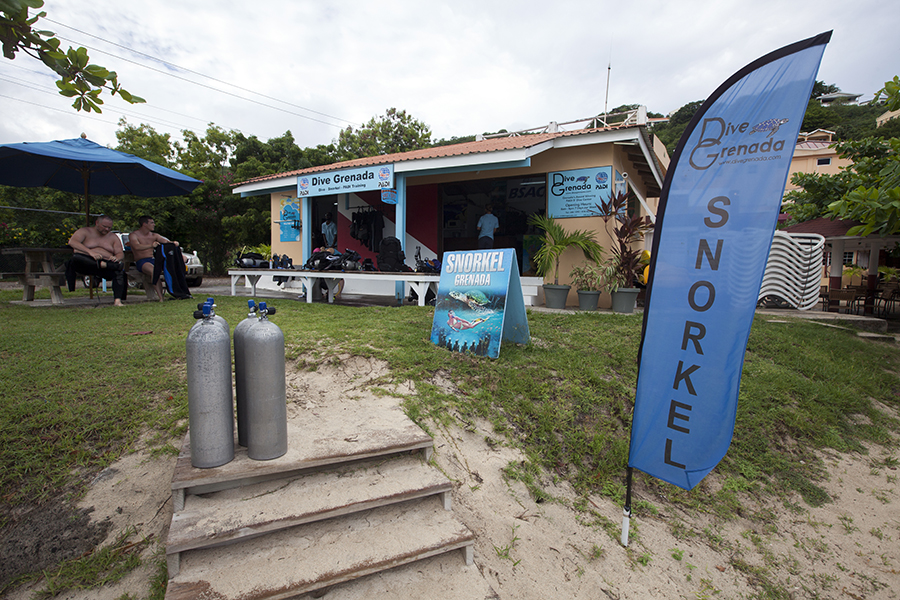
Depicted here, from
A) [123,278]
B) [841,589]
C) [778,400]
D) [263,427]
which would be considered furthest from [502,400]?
[123,278]

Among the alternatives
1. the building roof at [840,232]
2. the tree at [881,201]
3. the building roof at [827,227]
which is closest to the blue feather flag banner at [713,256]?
the tree at [881,201]

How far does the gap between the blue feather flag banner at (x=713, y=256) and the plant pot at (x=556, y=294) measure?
5.99 meters

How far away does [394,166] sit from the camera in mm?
9391

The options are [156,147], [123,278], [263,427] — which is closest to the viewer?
[263,427]

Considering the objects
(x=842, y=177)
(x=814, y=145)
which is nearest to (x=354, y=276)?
(x=842, y=177)

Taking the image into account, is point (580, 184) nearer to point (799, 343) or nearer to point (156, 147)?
point (799, 343)

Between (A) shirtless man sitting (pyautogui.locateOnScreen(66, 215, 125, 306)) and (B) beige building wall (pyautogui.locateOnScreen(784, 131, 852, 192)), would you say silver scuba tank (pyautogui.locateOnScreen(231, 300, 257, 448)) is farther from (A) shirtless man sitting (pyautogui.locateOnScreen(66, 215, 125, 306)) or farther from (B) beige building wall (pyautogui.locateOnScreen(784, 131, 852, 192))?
(B) beige building wall (pyautogui.locateOnScreen(784, 131, 852, 192))

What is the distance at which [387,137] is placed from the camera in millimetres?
30719

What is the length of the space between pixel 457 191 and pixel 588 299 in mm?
6790

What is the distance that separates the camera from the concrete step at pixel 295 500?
6.34ft

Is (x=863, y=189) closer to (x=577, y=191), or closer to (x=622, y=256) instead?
(x=622, y=256)

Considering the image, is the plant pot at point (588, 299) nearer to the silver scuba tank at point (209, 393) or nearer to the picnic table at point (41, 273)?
the silver scuba tank at point (209, 393)

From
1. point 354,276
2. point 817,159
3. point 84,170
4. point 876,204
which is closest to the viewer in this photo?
point 876,204

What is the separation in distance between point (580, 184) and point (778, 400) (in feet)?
A: 19.2
